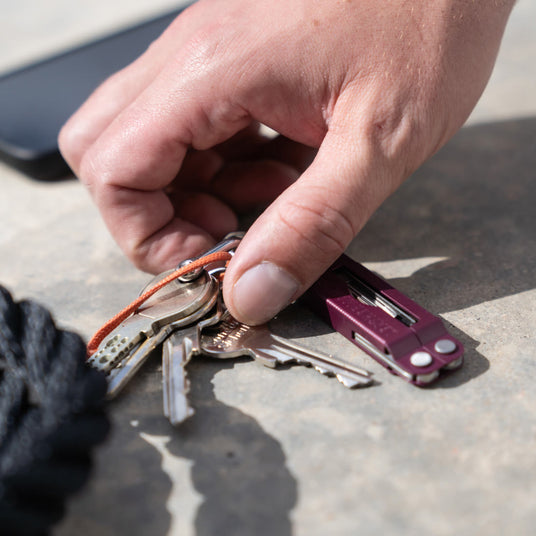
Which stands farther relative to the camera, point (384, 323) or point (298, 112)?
point (298, 112)

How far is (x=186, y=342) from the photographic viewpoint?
806 millimetres

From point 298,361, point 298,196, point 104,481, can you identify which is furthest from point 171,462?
point 298,196


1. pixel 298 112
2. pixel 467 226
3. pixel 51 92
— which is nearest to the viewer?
pixel 298 112

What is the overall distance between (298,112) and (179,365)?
0.38m

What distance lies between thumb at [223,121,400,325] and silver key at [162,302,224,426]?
0.19 feet

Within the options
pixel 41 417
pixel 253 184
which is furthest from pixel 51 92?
pixel 41 417

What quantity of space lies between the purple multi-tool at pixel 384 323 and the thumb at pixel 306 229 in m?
0.05

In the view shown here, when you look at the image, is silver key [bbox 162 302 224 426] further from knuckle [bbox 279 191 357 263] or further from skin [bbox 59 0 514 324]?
knuckle [bbox 279 191 357 263]

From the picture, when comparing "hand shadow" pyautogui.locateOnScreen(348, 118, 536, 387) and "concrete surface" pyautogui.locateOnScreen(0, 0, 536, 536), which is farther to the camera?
"hand shadow" pyautogui.locateOnScreen(348, 118, 536, 387)

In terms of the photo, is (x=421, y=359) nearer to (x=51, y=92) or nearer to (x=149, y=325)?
(x=149, y=325)

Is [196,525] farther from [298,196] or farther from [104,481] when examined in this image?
[298,196]

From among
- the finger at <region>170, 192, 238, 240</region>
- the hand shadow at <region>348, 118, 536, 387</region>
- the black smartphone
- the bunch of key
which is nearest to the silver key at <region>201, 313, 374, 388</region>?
the bunch of key

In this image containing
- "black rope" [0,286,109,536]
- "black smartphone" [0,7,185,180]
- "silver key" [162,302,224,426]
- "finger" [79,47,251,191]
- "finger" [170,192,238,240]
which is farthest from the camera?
"black smartphone" [0,7,185,180]

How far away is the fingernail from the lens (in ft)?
2.55
